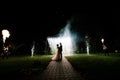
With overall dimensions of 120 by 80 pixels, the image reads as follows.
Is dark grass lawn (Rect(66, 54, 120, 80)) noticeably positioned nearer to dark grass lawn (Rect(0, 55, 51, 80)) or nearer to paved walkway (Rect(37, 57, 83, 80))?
paved walkway (Rect(37, 57, 83, 80))

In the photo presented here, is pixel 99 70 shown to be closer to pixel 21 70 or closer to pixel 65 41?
pixel 21 70

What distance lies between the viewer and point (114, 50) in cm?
4981

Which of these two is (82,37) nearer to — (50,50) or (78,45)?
(78,45)

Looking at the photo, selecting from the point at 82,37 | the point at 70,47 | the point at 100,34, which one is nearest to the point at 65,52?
the point at 70,47

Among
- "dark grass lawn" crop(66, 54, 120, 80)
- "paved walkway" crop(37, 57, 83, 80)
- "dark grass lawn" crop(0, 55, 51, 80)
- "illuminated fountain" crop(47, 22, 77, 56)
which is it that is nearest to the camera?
"dark grass lawn" crop(66, 54, 120, 80)

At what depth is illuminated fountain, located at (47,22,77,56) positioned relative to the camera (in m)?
46.1

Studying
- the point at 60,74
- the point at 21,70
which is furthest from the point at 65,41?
the point at 60,74

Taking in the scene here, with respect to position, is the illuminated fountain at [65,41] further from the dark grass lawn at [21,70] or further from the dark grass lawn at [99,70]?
the dark grass lawn at [99,70]

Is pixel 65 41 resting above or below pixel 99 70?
above

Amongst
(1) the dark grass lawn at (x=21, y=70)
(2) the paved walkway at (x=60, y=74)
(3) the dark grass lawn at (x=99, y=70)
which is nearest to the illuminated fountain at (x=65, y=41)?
(1) the dark grass lawn at (x=21, y=70)

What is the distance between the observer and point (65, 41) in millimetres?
46969

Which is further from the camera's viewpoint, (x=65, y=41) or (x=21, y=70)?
(x=65, y=41)

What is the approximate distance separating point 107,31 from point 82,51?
7723 millimetres

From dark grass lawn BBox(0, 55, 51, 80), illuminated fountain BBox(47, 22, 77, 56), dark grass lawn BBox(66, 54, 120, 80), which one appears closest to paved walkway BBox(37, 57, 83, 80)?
dark grass lawn BBox(66, 54, 120, 80)
